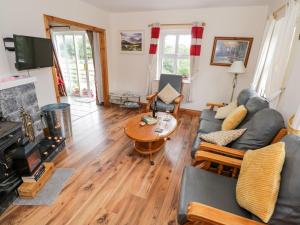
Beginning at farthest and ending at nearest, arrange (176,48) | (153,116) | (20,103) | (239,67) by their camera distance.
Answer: (176,48), (239,67), (153,116), (20,103)

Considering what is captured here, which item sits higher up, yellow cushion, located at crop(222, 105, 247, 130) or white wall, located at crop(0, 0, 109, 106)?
white wall, located at crop(0, 0, 109, 106)

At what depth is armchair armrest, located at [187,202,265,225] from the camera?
0.96 metres

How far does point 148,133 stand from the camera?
7.51 ft

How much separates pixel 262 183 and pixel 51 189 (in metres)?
2.01

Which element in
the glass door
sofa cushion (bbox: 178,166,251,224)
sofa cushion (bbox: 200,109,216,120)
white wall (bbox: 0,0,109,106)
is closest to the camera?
sofa cushion (bbox: 178,166,251,224)

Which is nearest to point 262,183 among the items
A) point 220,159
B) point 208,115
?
point 220,159

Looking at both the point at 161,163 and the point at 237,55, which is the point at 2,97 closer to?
the point at 161,163

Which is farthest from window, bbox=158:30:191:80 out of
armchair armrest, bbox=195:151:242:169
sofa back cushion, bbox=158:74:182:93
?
armchair armrest, bbox=195:151:242:169

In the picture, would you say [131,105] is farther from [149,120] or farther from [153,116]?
[149,120]

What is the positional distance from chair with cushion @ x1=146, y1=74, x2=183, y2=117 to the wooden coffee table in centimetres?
58

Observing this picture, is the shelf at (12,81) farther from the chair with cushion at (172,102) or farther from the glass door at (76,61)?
the glass door at (76,61)

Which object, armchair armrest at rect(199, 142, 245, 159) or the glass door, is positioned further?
the glass door

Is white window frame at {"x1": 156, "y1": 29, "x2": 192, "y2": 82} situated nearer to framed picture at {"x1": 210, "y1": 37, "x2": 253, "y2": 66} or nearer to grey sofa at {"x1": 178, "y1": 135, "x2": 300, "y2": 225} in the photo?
framed picture at {"x1": 210, "y1": 37, "x2": 253, "y2": 66}

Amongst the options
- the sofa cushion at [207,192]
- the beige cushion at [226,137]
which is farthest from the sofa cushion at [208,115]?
the sofa cushion at [207,192]
